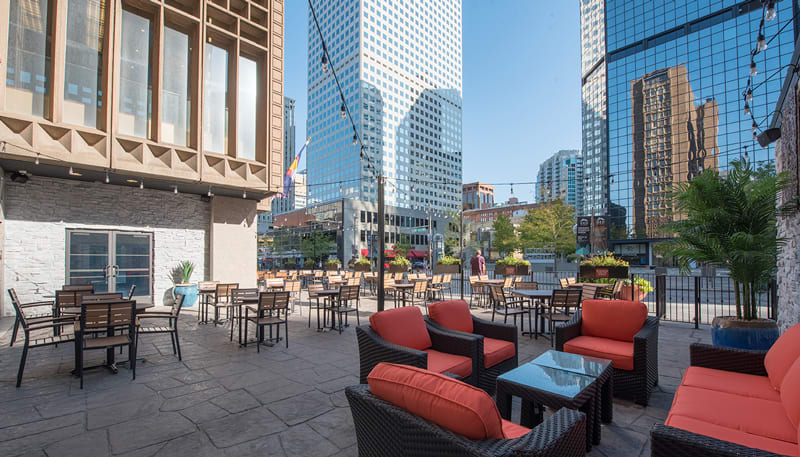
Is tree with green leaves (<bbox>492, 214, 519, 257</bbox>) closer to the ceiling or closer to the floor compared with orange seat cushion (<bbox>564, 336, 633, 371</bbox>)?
closer to the ceiling

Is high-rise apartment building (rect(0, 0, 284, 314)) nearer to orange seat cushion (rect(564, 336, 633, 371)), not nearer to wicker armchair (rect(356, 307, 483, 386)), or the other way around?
wicker armchair (rect(356, 307, 483, 386))

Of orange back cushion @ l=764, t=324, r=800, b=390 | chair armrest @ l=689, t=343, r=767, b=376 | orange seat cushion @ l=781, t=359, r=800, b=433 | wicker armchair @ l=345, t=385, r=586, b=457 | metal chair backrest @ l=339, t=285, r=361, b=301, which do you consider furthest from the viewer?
metal chair backrest @ l=339, t=285, r=361, b=301

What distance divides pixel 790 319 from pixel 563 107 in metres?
18.3

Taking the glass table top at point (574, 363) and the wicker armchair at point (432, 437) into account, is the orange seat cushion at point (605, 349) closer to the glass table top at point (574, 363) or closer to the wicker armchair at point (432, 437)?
the glass table top at point (574, 363)

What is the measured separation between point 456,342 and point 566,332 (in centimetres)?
147

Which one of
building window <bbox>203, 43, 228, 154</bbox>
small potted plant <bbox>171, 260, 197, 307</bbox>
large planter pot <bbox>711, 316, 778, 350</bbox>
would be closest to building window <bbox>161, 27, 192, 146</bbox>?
building window <bbox>203, 43, 228, 154</bbox>

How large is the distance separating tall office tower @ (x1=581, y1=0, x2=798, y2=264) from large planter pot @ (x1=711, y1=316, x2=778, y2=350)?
4591cm

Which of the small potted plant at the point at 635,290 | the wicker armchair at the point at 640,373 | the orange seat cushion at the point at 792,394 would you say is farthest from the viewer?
the small potted plant at the point at 635,290

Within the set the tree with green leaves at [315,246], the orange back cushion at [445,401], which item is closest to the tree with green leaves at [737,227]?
the orange back cushion at [445,401]

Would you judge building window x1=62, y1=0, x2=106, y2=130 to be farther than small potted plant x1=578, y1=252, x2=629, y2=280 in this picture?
No

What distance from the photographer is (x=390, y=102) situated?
8081cm

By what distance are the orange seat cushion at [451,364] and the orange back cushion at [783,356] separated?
92.9 inches

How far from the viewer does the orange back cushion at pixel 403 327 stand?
362 cm

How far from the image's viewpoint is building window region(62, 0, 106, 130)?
9000 millimetres
